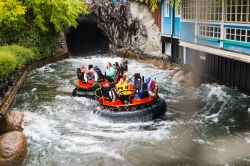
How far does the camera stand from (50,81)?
23578mm

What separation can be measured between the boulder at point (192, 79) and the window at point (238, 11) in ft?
18.5

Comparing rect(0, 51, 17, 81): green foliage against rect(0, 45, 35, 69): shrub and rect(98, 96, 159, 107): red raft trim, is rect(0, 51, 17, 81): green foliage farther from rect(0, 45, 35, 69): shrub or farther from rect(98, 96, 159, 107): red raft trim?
rect(98, 96, 159, 107): red raft trim

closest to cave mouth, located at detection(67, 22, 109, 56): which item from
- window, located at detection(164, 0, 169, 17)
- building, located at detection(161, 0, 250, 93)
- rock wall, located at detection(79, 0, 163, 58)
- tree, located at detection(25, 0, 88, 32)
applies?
rock wall, located at detection(79, 0, 163, 58)

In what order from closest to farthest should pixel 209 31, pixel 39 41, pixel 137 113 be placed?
pixel 137 113, pixel 209 31, pixel 39 41

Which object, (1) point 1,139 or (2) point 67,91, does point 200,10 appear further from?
(1) point 1,139

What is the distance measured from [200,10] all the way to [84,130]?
9.92 metres

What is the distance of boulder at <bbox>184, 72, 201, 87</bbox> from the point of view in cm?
2195

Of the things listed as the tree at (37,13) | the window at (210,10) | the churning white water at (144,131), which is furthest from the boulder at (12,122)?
the tree at (37,13)

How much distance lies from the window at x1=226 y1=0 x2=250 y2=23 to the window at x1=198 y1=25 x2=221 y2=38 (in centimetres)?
125

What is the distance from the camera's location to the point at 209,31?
19250mm

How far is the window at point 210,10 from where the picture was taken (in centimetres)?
1800

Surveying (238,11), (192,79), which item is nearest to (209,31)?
(238,11)

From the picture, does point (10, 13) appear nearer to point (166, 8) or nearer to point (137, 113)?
point (166, 8)

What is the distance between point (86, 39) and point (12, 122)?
1403 inches
